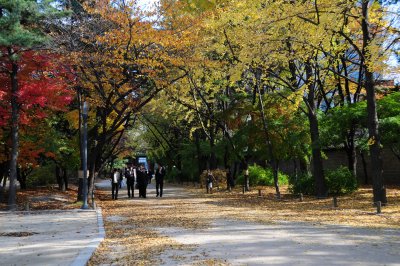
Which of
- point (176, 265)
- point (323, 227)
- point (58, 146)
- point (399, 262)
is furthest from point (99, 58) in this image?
point (399, 262)

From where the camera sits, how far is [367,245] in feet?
24.4

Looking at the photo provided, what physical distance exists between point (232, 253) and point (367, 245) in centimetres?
247

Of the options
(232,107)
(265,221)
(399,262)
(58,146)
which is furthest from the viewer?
(232,107)

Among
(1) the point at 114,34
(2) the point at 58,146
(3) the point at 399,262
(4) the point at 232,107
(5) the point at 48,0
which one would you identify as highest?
(5) the point at 48,0

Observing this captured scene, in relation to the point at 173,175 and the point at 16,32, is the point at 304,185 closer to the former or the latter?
the point at 16,32

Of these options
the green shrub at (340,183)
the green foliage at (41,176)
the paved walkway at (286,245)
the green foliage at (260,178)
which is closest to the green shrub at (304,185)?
the green shrub at (340,183)

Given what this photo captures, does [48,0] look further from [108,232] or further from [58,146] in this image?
[108,232]

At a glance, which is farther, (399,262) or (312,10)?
(312,10)

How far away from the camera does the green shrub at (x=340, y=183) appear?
695 inches

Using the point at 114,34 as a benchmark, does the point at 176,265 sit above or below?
below

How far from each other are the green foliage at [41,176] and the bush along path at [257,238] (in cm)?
1980

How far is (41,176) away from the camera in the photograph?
33125mm

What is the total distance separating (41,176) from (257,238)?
28.3 meters

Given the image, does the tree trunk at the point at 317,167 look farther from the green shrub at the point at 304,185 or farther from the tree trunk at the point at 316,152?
the green shrub at the point at 304,185
